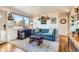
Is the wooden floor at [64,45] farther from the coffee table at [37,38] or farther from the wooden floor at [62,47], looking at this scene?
the coffee table at [37,38]

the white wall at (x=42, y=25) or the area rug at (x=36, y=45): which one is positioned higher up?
the white wall at (x=42, y=25)

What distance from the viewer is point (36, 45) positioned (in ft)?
8.43

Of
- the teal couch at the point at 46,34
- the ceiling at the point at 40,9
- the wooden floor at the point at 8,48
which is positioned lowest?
the wooden floor at the point at 8,48

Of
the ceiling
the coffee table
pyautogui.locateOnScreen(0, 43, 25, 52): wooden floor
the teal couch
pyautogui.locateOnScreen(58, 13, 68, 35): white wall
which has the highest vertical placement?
the ceiling

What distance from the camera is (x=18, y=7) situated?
99.3 inches

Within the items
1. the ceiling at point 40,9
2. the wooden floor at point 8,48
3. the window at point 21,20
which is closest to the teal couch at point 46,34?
the window at point 21,20

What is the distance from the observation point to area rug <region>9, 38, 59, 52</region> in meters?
2.54

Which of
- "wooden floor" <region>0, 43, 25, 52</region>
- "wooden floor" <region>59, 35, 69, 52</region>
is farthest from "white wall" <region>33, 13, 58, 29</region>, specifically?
"wooden floor" <region>0, 43, 25, 52</region>

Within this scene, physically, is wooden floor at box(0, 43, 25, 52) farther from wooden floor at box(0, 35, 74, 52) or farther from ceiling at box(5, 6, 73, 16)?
ceiling at box(5, 6, 73, 16)

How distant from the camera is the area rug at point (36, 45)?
8.32 ft

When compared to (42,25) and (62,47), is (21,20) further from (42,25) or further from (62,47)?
(62,47)

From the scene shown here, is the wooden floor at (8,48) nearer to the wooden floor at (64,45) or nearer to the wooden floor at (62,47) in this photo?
the wooden floor at (62,47)

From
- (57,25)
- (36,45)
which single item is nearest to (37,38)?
(36,45)
